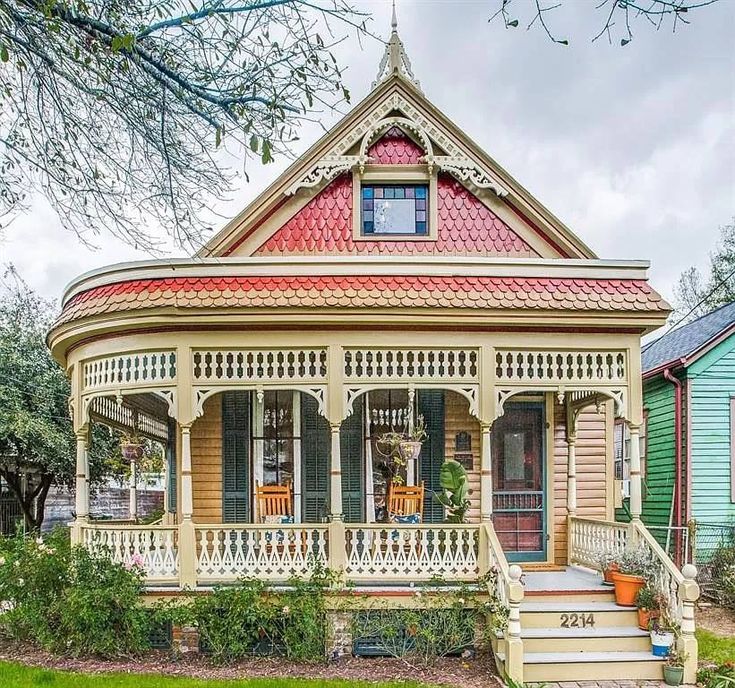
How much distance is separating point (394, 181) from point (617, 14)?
26.1ft

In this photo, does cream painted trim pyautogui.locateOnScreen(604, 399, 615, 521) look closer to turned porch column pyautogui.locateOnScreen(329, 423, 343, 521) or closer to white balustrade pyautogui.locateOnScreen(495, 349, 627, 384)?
white balustrade pyautogui.locateOnScreen(495, 349, 627, 384)

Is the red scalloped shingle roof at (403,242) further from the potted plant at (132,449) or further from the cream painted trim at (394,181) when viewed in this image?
the potted plant at (132,449)

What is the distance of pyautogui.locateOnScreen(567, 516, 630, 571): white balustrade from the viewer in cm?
984

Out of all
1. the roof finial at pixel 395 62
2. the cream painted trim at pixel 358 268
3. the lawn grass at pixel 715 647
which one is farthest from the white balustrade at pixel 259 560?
the roof finial at pixel 395 62

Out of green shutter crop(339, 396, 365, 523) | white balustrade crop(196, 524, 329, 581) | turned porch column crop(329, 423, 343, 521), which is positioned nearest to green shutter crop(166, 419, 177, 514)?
green shutter crop(339, 396, 365, 523)

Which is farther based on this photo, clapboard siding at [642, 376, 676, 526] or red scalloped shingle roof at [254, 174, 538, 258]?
clapboard siding at [642, 376, 676, 526]

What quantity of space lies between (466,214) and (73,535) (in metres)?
7.10

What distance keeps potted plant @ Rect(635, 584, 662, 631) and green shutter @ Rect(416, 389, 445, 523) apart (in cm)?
314

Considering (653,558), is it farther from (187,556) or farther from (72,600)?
→ (72,600)

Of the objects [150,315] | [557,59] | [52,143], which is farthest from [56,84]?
[150,315]

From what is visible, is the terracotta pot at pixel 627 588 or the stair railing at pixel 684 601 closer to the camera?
the stair railing at pixel 684 601

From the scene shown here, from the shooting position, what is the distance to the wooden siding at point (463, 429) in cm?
1138

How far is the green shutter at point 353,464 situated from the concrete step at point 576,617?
9.81 feet

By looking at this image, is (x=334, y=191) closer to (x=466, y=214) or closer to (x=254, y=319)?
(x=466, y=214)
